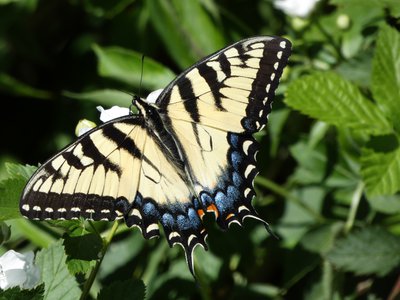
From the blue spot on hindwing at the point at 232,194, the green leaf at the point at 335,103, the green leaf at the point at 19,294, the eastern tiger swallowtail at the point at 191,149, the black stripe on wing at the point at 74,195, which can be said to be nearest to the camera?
the green leaf at the point at 19,294

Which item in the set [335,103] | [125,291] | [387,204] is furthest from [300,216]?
[125,291]

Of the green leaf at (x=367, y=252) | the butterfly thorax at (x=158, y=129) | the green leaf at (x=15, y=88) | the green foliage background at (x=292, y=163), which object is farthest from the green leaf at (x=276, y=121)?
the green leaf at (x=15, y=88)

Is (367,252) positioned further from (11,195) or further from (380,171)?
(11,195)

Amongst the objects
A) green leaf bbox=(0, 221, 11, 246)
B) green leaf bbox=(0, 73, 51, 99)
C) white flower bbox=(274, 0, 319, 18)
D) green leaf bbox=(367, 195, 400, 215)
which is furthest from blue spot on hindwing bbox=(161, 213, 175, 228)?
green leaf bbox=(0, 73, 51, 99)

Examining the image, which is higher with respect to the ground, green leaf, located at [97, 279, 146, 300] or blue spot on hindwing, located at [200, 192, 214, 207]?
blue spot on hindwing, located at [200, 192, 214, 207]

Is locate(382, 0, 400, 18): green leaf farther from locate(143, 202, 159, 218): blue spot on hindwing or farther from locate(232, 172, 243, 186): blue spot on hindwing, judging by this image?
locate(143, 202, 159, 218): blue spot on hindwing

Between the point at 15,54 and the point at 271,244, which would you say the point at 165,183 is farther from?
the point at 15,54

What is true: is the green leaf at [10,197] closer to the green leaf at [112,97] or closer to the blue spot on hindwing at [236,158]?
the blue spot on hindwing at [236,158]
